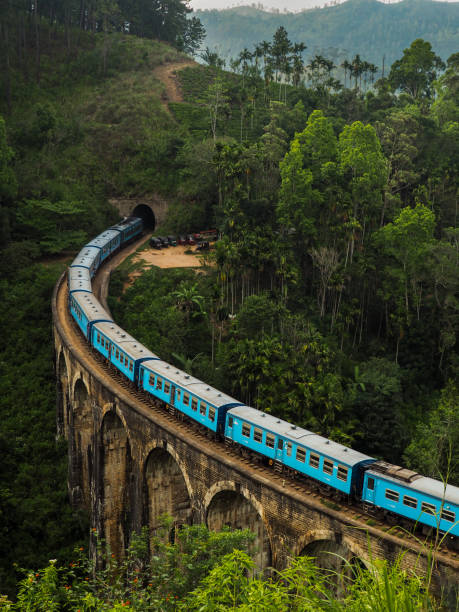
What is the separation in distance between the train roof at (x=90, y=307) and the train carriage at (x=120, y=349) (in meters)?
1.13

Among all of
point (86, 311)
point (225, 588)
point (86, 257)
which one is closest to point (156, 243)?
point (86, 257)

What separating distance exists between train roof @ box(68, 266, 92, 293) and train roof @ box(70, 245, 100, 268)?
1439mm

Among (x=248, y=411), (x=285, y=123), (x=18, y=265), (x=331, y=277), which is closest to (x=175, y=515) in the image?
(x=248, y=411)

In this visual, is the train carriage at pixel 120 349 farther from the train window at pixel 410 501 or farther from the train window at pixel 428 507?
the train window at pixel 428 507

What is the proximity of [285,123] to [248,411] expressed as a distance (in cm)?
5352

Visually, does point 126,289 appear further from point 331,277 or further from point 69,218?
point 331,277

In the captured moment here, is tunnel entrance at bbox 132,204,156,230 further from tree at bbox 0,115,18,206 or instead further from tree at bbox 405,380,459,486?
tree at bbox 405,380,459,486

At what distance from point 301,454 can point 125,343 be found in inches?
586

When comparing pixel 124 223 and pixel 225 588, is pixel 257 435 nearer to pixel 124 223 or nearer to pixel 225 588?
pixel 225 588

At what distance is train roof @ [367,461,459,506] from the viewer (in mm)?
18594

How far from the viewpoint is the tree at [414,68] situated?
8438 cm

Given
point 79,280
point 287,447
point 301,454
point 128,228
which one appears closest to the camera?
point 301,454

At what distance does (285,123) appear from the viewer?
232 ft

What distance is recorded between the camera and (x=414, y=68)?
279 ft
